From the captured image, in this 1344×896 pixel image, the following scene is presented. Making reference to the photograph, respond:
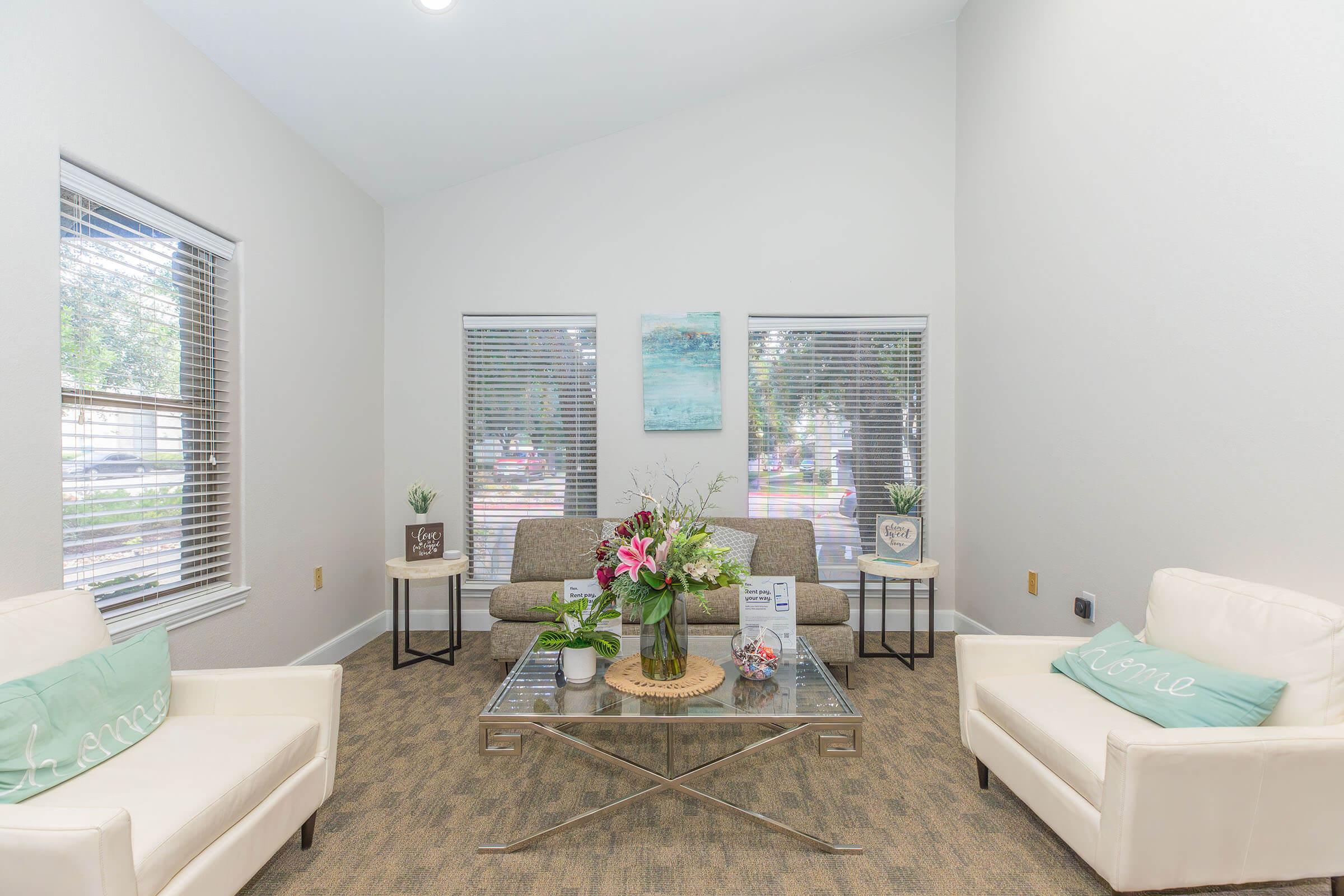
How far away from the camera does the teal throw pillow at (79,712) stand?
1.43 meters

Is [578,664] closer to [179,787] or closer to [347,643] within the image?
[179,787]

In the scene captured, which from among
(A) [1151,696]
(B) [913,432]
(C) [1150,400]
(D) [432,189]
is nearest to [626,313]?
(D) [432,189]

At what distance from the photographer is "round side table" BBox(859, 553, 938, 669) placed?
3598mm

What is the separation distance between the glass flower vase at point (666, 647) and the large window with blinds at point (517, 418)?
2.25 metres

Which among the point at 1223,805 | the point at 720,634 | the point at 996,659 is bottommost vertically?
the point at 720,634

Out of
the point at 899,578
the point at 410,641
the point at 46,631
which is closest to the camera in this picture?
the point at 46,631

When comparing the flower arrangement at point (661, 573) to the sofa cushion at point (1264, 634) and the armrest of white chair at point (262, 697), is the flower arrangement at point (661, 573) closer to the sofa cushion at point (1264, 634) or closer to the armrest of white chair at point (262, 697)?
the armrest of white chair at point (262, 697)

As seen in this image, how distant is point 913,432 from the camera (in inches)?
172

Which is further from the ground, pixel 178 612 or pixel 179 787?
pixel 178 612

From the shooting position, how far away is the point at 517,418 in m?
4.34

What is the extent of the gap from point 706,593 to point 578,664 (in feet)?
4.41

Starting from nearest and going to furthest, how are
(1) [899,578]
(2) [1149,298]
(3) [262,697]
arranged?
(3) [262,697] < (2) [1149,298] < (1) [899,578]

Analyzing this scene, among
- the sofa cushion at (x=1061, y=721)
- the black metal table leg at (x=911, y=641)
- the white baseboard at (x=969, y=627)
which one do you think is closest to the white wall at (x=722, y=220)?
the black metal table leg at (x=911, y=641)

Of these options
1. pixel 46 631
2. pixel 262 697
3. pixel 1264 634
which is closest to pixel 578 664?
pixel 262 697
